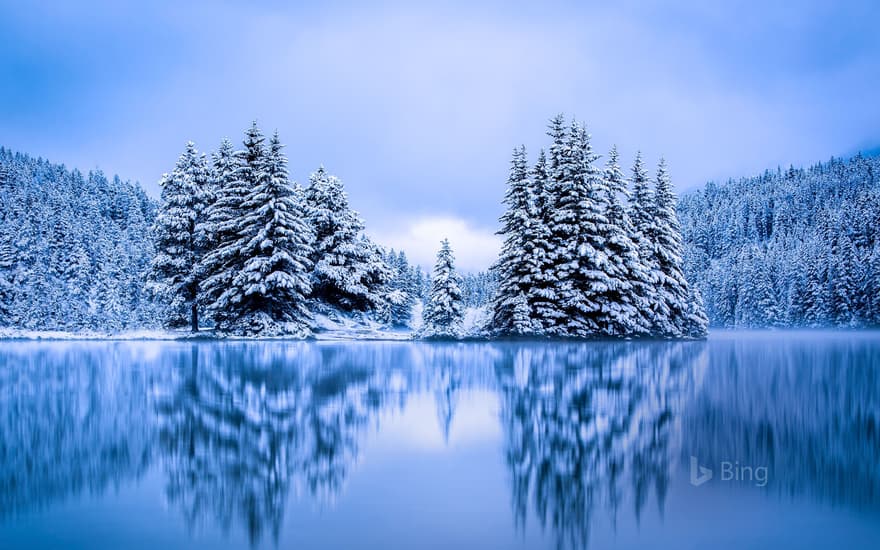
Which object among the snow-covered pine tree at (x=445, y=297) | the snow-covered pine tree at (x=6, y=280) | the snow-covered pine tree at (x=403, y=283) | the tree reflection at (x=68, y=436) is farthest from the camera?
the snow-covered pine tree at (x=6, y=280)

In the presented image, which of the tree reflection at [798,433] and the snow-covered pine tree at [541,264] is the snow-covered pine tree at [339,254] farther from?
the tree reflection at [798,433]

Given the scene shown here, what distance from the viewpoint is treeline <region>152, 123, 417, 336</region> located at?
32.0 metres

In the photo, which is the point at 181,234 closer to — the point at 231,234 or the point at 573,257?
the point at 231,234

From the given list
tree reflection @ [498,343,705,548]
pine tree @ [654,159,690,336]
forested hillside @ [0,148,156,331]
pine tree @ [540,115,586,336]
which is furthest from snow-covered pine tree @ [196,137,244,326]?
tree reflection @ [498,343,705,548]

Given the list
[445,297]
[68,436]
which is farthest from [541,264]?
[68,436]

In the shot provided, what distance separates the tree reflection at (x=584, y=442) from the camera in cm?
432

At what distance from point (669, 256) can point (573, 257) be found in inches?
328

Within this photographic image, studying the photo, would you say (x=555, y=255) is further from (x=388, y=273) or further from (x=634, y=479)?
(x=634, y=479)

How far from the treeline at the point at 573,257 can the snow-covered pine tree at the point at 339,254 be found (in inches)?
413

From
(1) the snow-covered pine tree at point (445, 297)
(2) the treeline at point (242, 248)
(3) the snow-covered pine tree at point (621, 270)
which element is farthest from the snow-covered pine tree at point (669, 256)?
(2) the treeline at point (242, 248)

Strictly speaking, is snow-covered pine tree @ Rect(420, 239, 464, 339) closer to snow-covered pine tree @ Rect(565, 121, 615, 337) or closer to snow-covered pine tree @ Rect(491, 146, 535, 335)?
snow-covered pine tree @ Rect(491, 146, 535, 335)

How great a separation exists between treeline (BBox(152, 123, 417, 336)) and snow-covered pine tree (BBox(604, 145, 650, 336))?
48.7 feet

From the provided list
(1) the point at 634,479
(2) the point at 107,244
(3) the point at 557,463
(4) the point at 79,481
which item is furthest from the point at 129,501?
(2) the point at 107,244

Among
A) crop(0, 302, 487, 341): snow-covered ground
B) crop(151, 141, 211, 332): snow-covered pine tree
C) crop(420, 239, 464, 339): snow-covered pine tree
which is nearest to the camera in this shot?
crop(0, 302, 487, 341): snow-covered ground
